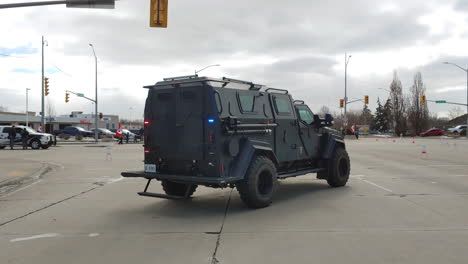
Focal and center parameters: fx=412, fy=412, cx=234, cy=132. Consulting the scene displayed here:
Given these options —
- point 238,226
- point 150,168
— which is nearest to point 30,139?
point 150,168

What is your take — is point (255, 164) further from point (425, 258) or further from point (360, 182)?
point (360, 182)

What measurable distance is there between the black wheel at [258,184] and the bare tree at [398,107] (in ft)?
255

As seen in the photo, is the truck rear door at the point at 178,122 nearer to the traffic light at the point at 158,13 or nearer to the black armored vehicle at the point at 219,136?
the black armored vehicle at the point at 219,136

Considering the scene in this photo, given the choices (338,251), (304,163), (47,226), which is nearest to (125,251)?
(47,226)

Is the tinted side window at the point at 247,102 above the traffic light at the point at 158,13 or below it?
below

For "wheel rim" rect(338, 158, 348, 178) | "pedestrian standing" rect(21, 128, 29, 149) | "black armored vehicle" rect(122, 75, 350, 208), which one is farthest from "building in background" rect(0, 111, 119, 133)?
"black armored vehicle" rect(122, 75, 350, 208)

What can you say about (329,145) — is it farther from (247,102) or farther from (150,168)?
(150,168)

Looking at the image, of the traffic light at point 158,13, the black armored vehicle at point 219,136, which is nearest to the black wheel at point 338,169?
the black armored vehicle at point 219,136

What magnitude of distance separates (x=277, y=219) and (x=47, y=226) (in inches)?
146

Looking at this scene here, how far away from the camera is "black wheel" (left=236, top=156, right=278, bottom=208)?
737cm

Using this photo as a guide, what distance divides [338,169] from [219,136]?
428 cm

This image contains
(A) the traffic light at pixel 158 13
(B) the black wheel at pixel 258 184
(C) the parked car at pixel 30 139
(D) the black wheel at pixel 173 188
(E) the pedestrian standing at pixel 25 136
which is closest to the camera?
(B) the black wheel at pixel 258 184

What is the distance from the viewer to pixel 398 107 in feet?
267

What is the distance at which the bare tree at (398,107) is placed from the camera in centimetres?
7969
